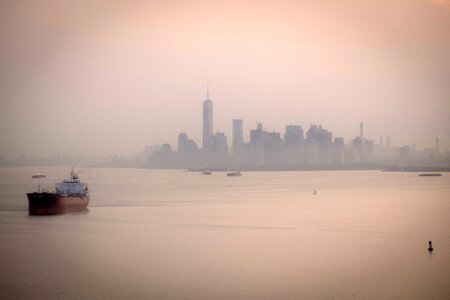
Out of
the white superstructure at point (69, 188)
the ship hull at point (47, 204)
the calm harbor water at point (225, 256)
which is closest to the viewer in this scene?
the calm harbor water at point (225, 256)

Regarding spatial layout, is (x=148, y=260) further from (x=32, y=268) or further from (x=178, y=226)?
(x=178, y=226)

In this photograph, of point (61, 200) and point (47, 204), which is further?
point (61, 200)

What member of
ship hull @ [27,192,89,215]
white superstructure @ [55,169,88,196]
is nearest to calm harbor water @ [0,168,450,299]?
ship hull @ [27,192,89,215]

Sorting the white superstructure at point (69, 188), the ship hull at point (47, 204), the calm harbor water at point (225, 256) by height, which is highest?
the white superstructure at point (69, 188)

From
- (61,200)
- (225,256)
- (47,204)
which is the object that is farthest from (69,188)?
(225,256)

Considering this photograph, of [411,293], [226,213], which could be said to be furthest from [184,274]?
[226,213]

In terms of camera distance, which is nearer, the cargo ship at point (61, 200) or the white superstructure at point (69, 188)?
the cargo ship at point (61, 200)

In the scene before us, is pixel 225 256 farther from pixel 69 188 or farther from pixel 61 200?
pixel 69 188

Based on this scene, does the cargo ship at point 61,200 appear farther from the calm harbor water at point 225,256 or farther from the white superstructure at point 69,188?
the calm harbor water at point 225,256

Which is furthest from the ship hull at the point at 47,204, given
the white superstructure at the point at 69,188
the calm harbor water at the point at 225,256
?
the white superstructure at the point at 69,188
